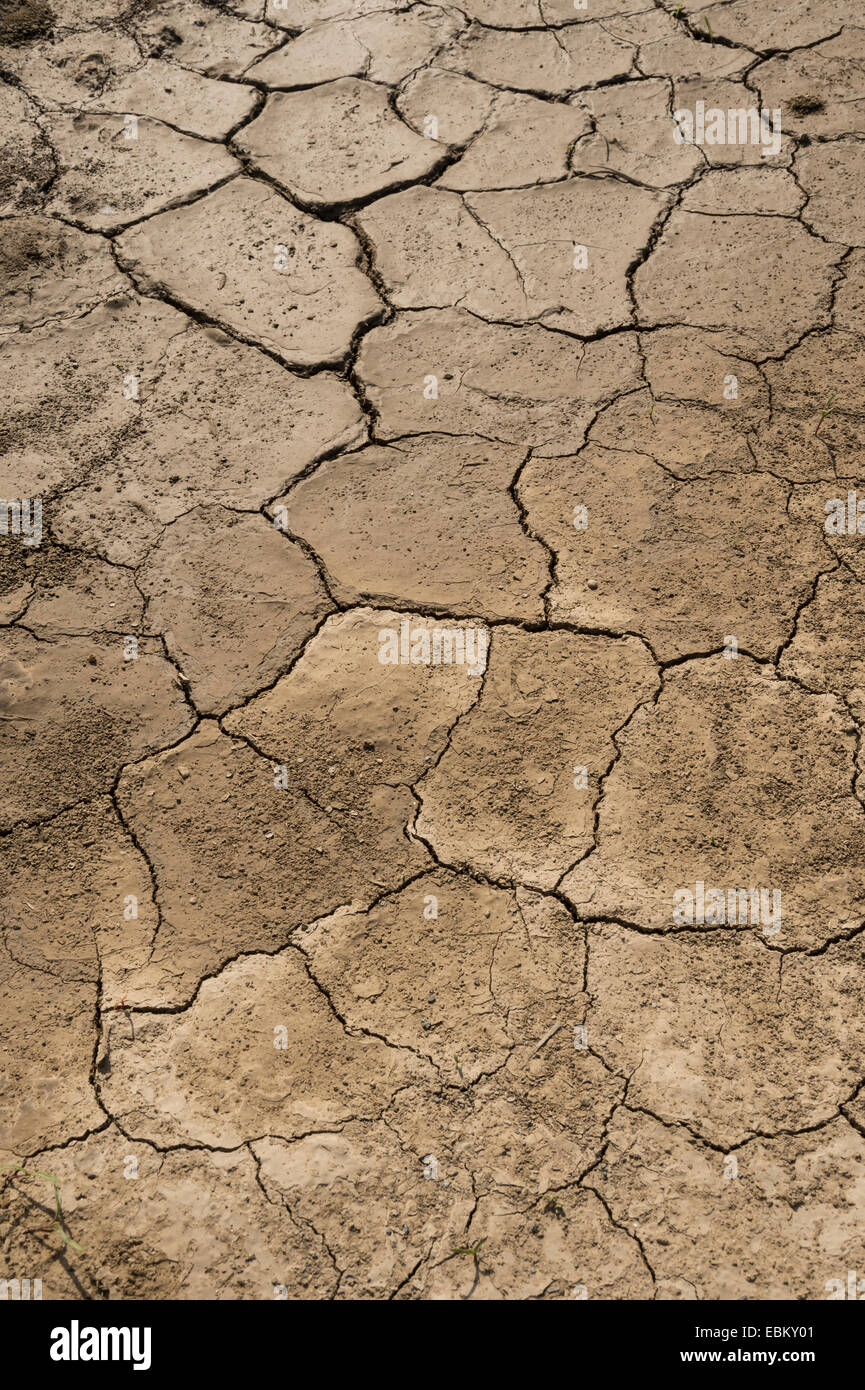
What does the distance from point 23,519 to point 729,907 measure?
7.42 ft

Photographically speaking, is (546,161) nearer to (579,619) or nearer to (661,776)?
(579,619)

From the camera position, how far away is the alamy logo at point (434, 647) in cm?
A: 286

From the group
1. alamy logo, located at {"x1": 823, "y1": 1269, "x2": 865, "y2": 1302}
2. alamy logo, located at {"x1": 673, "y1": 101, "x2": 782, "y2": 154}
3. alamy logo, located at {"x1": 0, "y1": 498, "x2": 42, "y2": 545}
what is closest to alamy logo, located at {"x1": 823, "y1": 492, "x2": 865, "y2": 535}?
alamy logo, located at {"x1": 673, "y1": 101, "x2": 782, "y2": 154}

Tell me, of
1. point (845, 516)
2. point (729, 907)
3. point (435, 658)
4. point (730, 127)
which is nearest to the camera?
point (729, 907)

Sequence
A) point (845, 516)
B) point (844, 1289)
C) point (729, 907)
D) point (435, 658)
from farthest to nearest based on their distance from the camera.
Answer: point (845, 516) → point (435, 658) → point (729, 907) → point (844, 1289)

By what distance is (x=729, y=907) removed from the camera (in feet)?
8.11

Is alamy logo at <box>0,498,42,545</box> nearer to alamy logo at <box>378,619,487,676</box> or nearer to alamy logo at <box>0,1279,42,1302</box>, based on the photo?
alamy logo at <box>378,619,487,676</box>

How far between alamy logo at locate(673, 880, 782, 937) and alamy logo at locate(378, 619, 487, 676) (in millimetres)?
793

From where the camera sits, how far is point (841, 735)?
8.84 feet

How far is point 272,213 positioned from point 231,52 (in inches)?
40.7

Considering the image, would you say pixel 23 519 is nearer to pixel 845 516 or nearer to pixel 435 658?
pixel 435 658
